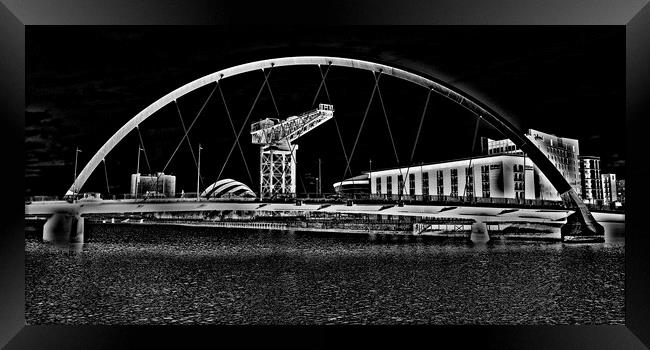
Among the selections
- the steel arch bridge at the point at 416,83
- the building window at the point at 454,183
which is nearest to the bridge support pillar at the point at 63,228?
the steel arch bridge at the point at 416,83

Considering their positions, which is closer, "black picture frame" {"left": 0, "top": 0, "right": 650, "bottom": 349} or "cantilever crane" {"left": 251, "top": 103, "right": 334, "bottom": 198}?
"black picture frame" {"left": 0, "top": 0, "right": 650, "bottom": 349}

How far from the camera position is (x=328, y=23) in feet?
28.8

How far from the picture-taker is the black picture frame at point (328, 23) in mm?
8367

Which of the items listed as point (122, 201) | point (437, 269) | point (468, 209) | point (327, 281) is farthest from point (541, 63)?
point (122, 201)

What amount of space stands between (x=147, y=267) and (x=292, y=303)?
30.2 feet

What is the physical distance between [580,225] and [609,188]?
21.7 ft

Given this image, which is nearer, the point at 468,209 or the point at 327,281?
the point at 327,281

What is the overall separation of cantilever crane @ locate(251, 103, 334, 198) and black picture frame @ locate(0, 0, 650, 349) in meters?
15.9

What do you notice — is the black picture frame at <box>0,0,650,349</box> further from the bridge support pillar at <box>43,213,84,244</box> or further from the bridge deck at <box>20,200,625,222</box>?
the bridge support pillar at <box>43,213,84,244</box>

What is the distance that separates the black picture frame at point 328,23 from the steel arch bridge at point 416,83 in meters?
10.7

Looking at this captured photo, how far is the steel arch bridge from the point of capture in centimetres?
2067

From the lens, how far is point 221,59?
19516mm

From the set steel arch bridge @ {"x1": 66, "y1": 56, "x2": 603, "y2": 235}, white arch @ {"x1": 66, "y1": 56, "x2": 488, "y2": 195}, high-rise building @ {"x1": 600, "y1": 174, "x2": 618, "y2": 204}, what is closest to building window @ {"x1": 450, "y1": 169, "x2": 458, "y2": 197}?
steel arch bridge @ {"x1": 66, "y1": 56, "x2": 603, "y2": 235}
